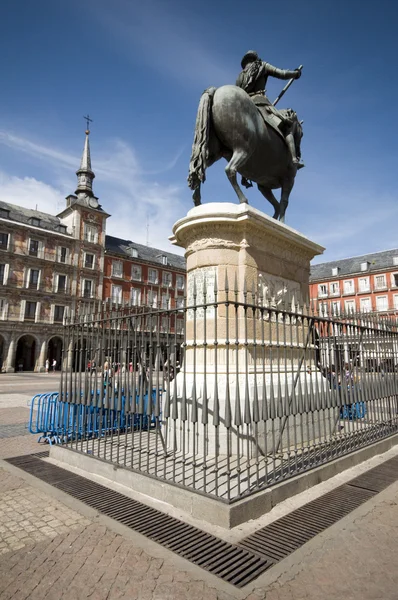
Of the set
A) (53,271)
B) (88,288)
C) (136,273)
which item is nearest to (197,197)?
(53,271)

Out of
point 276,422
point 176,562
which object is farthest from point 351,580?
point 276,422

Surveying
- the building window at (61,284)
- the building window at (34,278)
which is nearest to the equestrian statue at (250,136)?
the building window at (34,278)

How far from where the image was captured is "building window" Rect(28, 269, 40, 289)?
1407 inches

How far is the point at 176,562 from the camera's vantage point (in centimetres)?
289

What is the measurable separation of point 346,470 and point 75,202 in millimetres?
39549

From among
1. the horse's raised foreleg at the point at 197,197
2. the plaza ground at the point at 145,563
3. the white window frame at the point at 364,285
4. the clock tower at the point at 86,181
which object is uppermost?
the clock tower at the point at 86,181

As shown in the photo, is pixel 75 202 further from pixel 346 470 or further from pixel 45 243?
pixel 346 470

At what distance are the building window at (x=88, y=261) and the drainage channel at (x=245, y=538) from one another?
120ft

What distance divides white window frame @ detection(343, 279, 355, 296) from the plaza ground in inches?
1789

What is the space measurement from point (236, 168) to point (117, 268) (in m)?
37.8

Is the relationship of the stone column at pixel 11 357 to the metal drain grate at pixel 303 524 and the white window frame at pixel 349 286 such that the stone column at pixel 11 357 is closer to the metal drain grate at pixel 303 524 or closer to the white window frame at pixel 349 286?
the metal drain grate at pixel 303 524

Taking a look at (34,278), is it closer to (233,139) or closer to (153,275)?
(153,275)

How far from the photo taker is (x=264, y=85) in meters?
7.17

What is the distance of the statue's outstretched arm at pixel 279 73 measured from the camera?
6820 mm
